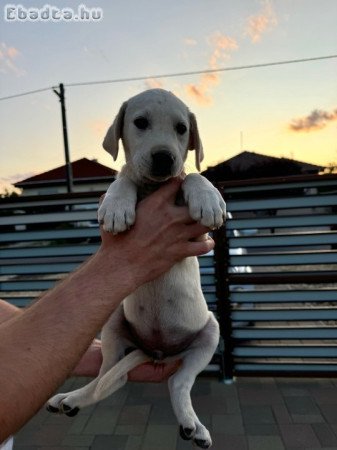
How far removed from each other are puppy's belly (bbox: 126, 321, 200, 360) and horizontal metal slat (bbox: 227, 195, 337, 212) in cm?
305

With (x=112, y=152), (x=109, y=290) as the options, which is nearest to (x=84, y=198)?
(x=112, y=152)

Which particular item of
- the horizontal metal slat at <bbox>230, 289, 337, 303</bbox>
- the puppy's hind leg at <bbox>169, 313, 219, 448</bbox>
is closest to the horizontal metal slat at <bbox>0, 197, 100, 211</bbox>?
the horizontal metal slat at <bbox>230, 289, 337, 303</bbox>

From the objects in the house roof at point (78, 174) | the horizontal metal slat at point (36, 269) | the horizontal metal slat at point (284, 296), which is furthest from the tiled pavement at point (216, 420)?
the house roof at point (78, 174)

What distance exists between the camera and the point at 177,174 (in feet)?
6.01

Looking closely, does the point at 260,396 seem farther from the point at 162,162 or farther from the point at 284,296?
the point at 162,162

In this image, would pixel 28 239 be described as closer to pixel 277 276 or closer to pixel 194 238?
pixel 277 276

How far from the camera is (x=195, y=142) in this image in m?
2.12

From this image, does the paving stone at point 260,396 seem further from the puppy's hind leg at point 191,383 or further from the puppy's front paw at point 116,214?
the puppy's front paw at point 116,214

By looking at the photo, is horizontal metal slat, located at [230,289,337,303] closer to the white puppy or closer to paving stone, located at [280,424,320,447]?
paving stone, located at [280,424,320,447]

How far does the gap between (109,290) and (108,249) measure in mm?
217

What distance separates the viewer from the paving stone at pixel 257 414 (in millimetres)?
4379

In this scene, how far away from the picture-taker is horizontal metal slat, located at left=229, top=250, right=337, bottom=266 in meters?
4.92

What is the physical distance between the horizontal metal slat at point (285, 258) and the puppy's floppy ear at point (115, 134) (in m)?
3.43

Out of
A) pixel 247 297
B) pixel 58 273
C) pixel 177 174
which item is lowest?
pixel 247 297
